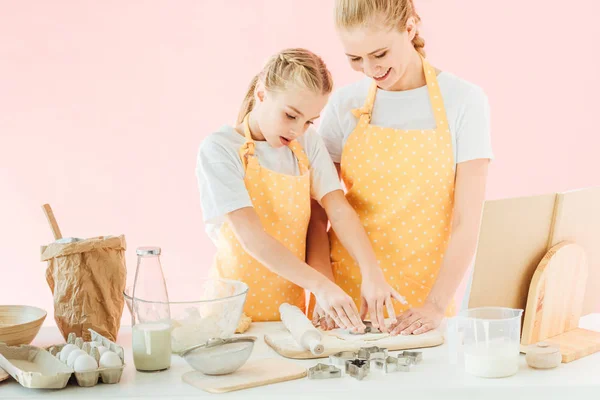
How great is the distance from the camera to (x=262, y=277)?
1938 mm

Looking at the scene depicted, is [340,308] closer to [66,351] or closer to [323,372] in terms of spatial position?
[323,372]

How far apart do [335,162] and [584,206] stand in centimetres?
73

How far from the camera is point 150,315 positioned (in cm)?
144

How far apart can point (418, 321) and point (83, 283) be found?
0.69m

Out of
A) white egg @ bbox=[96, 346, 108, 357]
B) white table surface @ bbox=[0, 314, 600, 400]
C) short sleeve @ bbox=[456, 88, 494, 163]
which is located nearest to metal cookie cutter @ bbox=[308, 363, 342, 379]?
white table surface @ bbox=[0, 314, 600, 400]

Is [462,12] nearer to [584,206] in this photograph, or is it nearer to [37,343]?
[584,206]

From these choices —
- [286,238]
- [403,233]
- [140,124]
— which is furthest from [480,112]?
[140,124]

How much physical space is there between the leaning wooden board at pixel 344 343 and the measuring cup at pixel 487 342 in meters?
0.13

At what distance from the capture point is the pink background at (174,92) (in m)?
3.65

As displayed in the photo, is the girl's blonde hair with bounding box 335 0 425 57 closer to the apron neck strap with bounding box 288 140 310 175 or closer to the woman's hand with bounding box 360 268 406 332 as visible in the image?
the apron neck strap with bounding box 288 140 310 175

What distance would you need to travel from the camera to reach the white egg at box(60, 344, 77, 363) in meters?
1.39

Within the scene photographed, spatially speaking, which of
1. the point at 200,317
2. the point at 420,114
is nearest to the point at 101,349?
the point at 200,317

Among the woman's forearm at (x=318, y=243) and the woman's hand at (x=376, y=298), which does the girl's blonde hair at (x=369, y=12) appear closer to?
the woman's forearm at (x=318, y=243)

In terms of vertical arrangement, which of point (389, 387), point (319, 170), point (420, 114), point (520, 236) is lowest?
point (389, 387)
